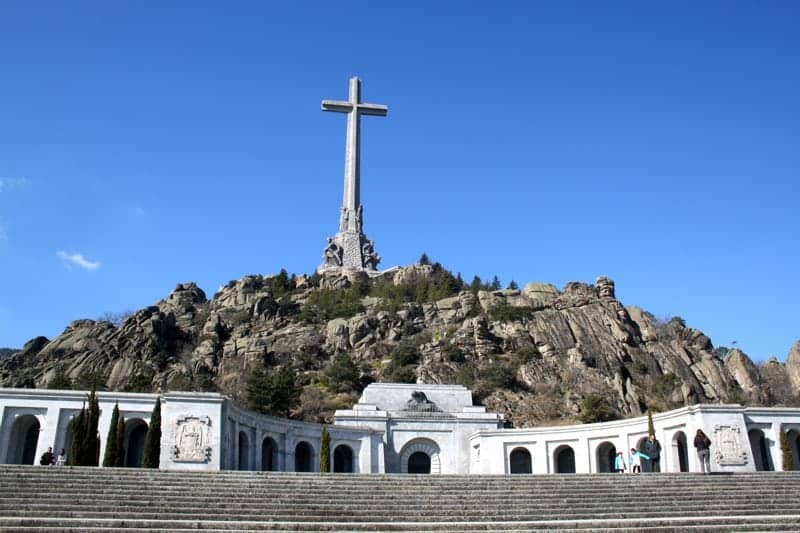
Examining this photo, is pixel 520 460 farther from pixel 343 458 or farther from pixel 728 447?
pixel 728 447

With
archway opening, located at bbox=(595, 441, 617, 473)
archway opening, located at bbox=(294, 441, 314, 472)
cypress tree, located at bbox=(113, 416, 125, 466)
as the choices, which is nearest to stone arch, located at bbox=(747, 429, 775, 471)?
archway opening, located at bbox=(595, 441, 617, 473)

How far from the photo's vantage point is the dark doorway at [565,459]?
1657 inches

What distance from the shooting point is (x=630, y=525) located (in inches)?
748

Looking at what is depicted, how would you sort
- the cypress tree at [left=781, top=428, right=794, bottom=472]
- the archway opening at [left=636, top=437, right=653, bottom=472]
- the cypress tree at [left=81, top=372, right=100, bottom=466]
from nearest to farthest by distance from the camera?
the cypress tree at [left=81, top=372, right=100, bottom=466]
the cypress tree at [left=781, top=428, right=794, bottom=472]
the archway opening at [left=636, top=437, right=653, bottom=472]

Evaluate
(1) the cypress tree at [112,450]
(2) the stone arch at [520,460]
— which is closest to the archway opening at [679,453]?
(2) the stone arch at [520,460]

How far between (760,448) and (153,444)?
26.7 m

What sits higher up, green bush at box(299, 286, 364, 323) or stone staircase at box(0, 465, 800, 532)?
green bush at box(299, 286, 364, 323)

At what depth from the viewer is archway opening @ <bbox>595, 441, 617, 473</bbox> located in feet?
133

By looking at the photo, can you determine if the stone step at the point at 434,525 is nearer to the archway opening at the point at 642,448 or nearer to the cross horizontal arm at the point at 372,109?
the archway opening at the point at 642,448

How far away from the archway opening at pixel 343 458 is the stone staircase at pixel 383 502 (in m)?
17.6

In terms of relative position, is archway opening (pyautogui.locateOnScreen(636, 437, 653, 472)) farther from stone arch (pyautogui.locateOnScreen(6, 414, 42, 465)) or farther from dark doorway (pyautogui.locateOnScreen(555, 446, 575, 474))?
stone arch (pyautogui.locateOnScreen(6, 414, 42, 465))

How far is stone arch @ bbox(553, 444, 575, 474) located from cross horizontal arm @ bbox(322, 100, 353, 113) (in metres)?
52.8

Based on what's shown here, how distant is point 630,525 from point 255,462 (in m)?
20.4

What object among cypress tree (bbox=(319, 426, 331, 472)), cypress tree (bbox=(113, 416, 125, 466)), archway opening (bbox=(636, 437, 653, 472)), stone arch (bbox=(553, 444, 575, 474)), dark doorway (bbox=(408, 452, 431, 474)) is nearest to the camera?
cypress tree (bbox=(113, 416, 125, 466))
